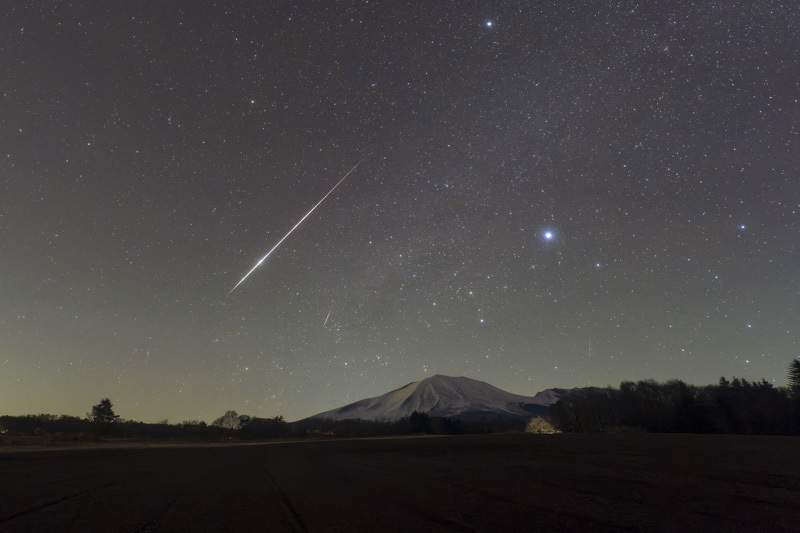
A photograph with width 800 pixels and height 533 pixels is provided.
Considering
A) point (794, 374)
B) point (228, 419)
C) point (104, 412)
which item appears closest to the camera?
point (794, 374)

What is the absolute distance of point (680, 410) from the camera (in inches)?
1804

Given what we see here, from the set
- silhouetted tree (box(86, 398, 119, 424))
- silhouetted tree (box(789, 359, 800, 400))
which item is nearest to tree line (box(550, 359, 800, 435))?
silhouetted tree (box(789, 359, 800, 400))

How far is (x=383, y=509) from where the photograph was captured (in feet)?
16.4

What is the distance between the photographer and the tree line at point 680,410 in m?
42.7

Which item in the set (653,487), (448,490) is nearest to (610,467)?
(653,487)

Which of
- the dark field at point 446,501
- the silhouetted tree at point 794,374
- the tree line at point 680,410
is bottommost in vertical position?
the dark field at point 446,501

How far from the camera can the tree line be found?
42.7 meters

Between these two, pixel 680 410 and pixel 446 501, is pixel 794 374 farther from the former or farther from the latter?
pixel 446 501

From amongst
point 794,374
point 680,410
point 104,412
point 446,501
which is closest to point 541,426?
point 680,410

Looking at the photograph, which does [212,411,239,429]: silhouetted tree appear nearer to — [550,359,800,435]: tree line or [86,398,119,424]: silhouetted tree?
[86,398,119,424]: silhouetted tree

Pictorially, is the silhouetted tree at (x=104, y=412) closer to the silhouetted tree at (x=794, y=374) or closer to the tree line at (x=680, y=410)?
the tree line at (x=680, y=410)

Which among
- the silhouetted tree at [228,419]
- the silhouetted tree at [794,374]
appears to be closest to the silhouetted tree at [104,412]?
the silhouetted tree at [228,419]

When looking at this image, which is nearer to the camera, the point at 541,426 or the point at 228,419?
the point at 541,426

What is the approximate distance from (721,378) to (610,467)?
8867cm
